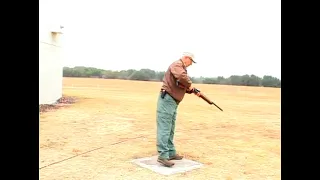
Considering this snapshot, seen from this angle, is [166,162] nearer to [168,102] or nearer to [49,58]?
[168,102]

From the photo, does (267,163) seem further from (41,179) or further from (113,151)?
(41,179)

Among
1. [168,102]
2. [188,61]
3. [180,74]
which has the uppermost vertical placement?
[188,61]

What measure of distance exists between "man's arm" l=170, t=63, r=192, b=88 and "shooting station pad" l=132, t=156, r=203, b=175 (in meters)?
1.31

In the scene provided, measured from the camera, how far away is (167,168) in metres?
5.47

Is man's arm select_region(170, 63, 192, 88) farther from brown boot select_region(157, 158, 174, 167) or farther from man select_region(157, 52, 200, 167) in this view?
brown boot select_region(157, 158, 174, 167)

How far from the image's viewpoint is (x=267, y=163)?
6.25 meters

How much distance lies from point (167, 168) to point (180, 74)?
4.81 ft

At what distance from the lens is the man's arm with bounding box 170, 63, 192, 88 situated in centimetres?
531

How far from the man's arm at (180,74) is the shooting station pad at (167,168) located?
1.31 m

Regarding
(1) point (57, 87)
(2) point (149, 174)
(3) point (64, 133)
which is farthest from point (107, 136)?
(1) point (57, 87)

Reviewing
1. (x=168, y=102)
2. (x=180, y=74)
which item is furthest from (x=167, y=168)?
(x=180, y=74)

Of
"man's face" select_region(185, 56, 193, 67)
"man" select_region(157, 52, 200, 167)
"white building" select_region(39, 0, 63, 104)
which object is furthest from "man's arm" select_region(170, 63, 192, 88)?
"white building" select_region(39, 0, 63, 104)

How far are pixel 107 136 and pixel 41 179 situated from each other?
139 inches

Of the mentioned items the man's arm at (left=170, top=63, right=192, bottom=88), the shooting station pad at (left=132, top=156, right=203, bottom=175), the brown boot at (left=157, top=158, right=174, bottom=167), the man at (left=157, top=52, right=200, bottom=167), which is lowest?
the shooting station pad at (left=132, top=156, right=203, bottom=175)
